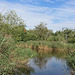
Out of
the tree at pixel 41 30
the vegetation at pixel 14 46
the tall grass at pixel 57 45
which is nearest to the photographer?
the vegetation at pixel 14 46

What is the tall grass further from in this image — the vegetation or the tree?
the tree

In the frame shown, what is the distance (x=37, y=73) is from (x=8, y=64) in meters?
2.92

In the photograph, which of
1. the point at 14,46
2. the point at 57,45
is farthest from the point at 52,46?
the point at 14,46

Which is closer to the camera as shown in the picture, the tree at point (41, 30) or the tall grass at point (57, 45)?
the tall grass at point (57, 45)

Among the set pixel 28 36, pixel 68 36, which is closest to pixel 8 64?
pixel 28 36

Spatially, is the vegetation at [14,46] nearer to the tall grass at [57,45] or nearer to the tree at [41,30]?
the tall grass at [57,45]

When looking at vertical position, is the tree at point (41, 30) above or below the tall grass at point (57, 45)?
above

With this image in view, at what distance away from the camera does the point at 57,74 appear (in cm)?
862

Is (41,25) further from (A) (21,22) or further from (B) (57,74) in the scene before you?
(B) (57,74)

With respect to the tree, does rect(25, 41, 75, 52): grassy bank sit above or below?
below

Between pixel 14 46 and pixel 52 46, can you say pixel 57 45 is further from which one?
pixel 14 46

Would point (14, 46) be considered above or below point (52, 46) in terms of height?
above

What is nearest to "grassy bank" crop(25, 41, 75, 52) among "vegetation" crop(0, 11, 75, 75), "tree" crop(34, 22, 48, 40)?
"vegetation" crop(0, 11, 75, 75)

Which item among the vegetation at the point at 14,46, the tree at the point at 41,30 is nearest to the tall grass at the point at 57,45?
the vegetation at the point at 14,46
